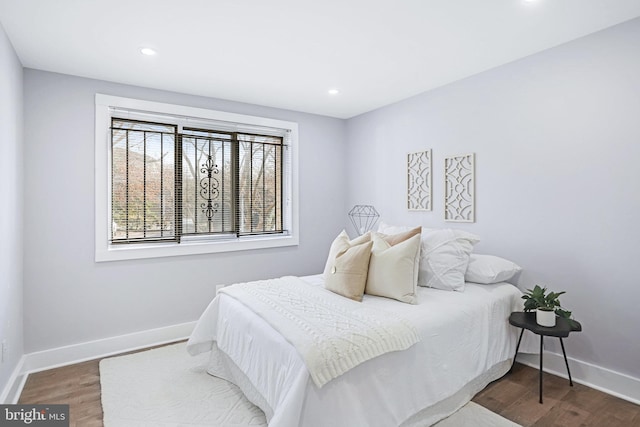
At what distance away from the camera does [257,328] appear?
206cm

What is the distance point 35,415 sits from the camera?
2.02 metres

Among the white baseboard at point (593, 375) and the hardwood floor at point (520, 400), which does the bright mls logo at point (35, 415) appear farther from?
the white baseboard at point (593, 375)

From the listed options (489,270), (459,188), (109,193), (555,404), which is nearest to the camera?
(555,404)

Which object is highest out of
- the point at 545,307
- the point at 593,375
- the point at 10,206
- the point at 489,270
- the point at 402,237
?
the point at 10,206

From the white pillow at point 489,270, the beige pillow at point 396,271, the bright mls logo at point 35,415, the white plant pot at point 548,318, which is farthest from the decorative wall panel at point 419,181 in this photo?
the bright mls logo at point 35,415

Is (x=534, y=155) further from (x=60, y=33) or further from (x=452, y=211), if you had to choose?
(x=60, y=33)

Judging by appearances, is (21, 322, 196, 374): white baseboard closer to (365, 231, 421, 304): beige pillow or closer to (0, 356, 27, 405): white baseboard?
(0, 356, 27, 405): white baseboard

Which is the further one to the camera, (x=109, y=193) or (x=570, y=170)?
(x=109, y=193)

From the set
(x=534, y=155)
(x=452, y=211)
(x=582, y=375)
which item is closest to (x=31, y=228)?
(x=452, y=211)

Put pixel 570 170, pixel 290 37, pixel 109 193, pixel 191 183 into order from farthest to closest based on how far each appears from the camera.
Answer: pixel 191 183
pixel 109 193
pixel 570 170
pixel 290 37

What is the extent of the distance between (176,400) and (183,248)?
154cm

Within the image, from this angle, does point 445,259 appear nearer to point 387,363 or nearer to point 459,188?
point 459,188

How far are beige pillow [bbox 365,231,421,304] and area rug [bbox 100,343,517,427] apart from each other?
800mm

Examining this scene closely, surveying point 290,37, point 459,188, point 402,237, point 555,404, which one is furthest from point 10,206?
point 555,404
